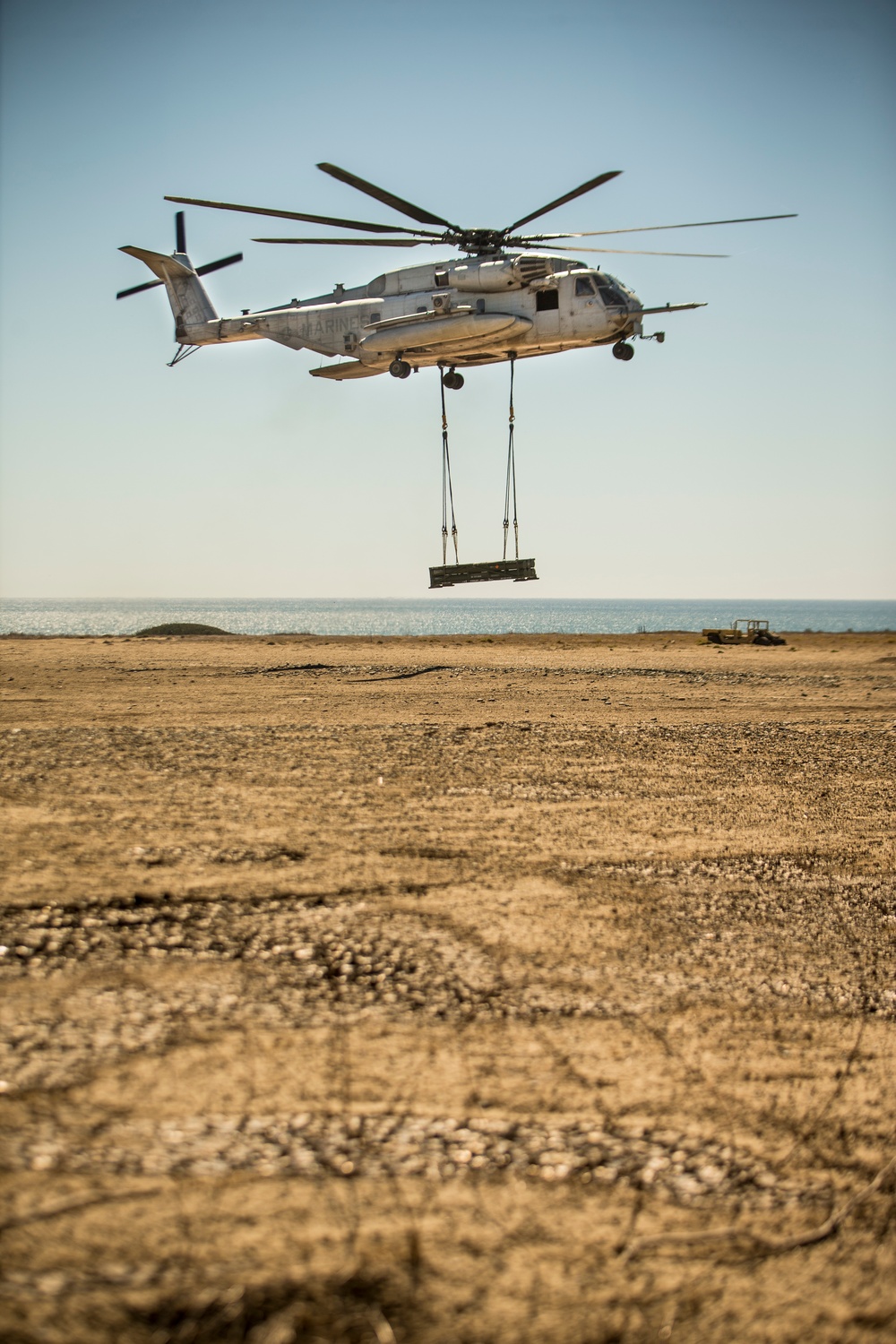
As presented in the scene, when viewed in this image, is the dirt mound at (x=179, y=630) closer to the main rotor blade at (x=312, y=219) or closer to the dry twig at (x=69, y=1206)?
Answer: the main rotor blade at (x=312, y=219)

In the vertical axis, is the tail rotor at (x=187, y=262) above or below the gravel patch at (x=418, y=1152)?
above

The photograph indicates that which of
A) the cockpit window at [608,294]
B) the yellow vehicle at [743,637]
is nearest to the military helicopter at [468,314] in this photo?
the cockpit window at [608,294]

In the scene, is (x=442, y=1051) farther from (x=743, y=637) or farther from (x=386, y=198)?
(x=743, y=637)

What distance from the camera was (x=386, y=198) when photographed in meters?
17.6

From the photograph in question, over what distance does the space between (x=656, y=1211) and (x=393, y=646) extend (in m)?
23.8

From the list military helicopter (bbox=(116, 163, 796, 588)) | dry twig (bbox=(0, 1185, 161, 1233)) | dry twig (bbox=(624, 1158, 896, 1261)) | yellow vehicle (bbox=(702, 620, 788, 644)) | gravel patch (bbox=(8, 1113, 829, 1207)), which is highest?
military helicopter (bbox=(116, 163, 796, 588))

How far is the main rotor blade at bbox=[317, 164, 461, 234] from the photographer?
16422mm

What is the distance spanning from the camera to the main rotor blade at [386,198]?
1642 centimetres

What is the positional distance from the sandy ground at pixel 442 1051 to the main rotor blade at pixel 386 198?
427 inches

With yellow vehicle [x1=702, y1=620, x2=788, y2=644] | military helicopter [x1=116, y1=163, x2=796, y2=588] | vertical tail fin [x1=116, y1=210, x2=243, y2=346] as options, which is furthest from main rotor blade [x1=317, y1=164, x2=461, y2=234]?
yellow vehicle [x1=702, y1=620, x2=788, y2=644]

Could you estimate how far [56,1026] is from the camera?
4.52m

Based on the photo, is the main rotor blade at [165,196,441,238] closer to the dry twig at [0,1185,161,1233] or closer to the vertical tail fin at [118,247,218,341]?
the vertical tail fin at [118,247,218,341]

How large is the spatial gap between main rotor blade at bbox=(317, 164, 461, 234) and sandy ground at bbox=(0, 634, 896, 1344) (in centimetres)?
1084

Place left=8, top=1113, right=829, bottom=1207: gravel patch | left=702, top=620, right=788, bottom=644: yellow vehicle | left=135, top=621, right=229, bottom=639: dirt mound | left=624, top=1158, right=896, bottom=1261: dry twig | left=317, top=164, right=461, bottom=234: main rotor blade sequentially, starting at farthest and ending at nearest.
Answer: left=135, top=621, right=229, bottom=639: dirt mound
left=702, top=620, right=788, bottom=644: yellow vehicle
left=317, top=164, right=461, bottom=234: main rotor blade
left=8, top=1113, right=829, bottom=1207: gravel patch
left=624, top=1158, right=896, bottom=1261: dry twig
